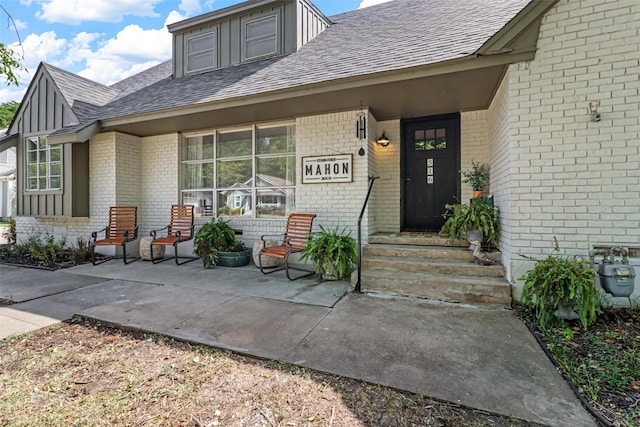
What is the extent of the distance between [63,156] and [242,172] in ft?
13.0

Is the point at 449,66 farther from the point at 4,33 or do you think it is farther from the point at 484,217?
the point at 4,33

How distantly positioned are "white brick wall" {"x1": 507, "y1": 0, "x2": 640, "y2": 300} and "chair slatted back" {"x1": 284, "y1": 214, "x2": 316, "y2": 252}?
288 cm

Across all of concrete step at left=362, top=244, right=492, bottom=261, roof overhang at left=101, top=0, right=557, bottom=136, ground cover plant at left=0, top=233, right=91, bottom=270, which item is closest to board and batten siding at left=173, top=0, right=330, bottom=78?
roof overhang at left=101, top=0, right=557, bottom=136

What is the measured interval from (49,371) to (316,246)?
9.95 ft

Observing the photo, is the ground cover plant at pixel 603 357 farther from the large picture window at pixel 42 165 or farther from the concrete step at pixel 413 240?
the large picture window at pixel 42 165

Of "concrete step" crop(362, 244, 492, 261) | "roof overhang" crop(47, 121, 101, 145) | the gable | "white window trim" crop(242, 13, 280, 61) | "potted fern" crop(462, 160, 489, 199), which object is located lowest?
"concrete step" crop(362, 244, 492, 261)

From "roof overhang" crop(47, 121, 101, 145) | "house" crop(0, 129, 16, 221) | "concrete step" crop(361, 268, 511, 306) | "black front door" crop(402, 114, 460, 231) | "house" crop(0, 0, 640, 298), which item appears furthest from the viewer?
"house" crop(0, 129, 16, 221)

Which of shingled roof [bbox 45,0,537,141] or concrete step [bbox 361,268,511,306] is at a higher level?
shingled roof [bbox 45,0,537,141]

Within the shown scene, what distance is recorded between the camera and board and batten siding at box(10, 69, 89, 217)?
A: 21.4ft

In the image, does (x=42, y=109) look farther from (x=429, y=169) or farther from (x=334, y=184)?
(x=429, y=169)

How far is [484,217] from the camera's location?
4008 mm

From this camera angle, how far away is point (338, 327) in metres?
2.90

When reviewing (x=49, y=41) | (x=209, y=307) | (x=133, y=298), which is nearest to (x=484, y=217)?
(x=209, y=307)

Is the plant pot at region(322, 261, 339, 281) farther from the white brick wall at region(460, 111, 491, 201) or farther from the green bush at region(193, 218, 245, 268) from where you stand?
the white brick wall at region(460, 111, 491, 201)
